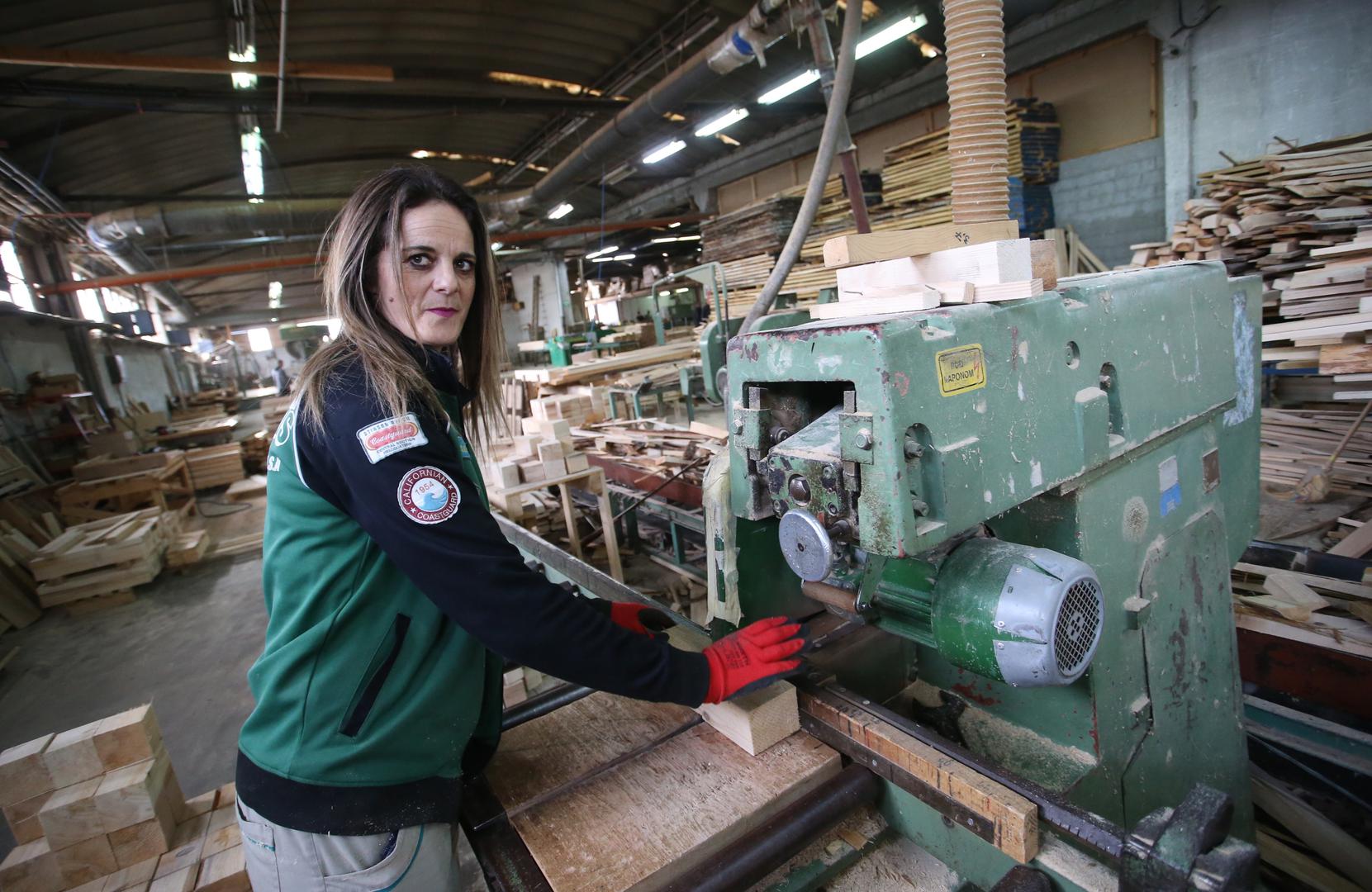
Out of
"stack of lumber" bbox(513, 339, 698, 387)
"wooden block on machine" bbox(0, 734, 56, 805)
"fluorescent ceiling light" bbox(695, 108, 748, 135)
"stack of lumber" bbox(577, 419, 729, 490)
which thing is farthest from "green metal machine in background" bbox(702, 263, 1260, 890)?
"fluorescent ceiling light" bbox(695, 108, 748, 135)

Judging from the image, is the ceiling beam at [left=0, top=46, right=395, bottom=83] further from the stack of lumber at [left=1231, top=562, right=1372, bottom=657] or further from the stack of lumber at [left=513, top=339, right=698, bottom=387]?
the stack of lumber at [left=1231, top=562, right=1372, bottom=657]

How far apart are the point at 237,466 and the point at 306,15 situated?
20.1ft

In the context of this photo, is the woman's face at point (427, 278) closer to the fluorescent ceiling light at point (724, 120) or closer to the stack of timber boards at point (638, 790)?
the stack of timber boards at point (638, 790)

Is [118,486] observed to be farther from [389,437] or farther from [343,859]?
[389,437]

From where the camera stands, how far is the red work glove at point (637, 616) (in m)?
1.69

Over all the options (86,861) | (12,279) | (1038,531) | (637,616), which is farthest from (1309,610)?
(12,279)

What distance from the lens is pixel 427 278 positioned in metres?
1.29

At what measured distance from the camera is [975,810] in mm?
1073

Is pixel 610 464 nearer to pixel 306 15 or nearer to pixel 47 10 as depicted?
pixel 306 15

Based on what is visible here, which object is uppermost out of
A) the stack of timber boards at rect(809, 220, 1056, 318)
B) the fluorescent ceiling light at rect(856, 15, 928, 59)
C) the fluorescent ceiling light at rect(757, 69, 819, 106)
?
the fluorescent ceiling light at rect(757, 69, 819, 106)

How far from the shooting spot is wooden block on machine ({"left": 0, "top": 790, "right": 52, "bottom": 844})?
5.73 ft

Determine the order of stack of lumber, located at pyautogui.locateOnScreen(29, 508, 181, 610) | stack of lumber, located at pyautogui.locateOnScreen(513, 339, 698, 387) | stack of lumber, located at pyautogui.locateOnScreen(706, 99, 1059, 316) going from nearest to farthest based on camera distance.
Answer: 1. stack of lumber, located at pyautogui.locateOnScreen(29, 508, 181, 610)
2. stack of lumber, located at pyautogui.locateOnScreen(706, 99, 1059, 316)
3. stack of lumber, located at pyautogui.locateOnScreen(513, 339, 698, 387)

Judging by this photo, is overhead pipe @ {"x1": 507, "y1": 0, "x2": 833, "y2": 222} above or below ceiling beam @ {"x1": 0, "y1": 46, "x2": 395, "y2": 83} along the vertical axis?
below

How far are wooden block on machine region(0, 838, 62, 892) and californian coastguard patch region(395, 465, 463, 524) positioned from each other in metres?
1.71
